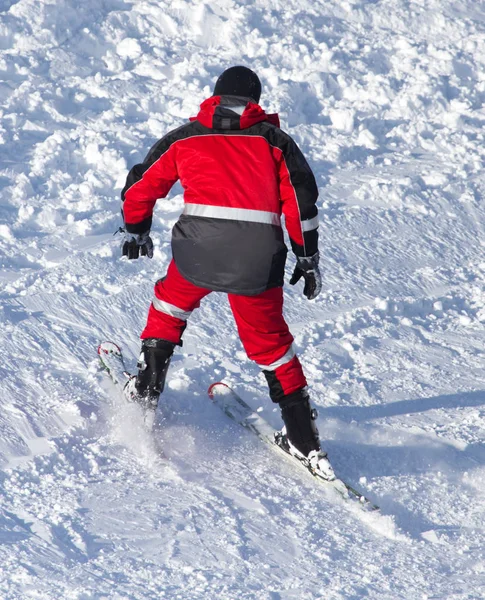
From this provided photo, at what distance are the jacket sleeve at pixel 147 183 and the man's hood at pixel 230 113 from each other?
199 mm

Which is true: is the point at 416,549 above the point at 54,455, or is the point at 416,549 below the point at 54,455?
above

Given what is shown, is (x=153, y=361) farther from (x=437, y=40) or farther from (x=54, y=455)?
(x=437, y=40)

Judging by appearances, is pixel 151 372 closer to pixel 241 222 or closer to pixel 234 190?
pixel 241 222

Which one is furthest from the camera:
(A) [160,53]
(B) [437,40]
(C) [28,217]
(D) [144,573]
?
(B) [437,40]

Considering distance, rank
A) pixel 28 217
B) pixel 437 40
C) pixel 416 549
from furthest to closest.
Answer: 1. pixel 437 40
2. pixel 28 217
3. pixel 416 549

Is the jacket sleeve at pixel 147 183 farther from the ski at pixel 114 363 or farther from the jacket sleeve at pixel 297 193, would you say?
the ski at pixel 114 363

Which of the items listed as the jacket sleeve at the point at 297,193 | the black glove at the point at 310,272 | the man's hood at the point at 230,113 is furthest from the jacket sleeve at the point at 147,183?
the black glove at the point at 310,272

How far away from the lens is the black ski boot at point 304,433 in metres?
3.34

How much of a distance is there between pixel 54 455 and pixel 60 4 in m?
6.13

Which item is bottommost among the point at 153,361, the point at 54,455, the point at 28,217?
the point at 28,217

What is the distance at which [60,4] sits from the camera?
7.93 meters

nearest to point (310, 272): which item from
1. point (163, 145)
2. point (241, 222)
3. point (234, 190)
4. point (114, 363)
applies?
point (241, 222)

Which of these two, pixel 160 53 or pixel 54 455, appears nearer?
pixel 54 455

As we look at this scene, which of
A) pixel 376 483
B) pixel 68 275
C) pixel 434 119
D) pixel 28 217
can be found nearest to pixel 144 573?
pixel 376 483
